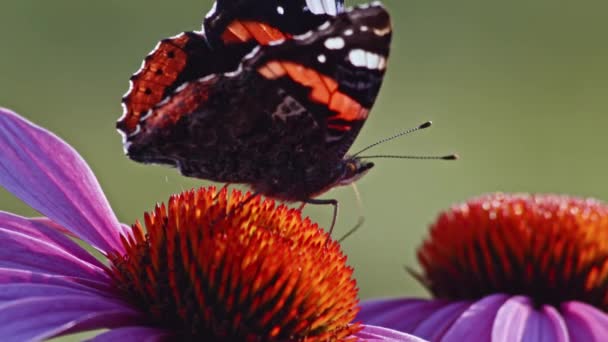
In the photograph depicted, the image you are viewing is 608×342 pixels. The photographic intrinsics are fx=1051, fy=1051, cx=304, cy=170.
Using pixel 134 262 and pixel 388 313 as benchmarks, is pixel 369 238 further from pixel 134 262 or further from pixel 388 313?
pixel 134 262

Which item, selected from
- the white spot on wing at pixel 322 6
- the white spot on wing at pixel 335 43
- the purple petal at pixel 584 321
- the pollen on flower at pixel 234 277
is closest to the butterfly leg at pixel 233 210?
the pollen on flower at pixel 234 277

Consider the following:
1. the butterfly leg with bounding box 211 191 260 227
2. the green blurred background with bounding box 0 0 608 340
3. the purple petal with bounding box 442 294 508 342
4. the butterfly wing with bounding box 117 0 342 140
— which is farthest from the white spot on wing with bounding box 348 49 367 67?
the green blurred background with bounding box 0 0 608 340

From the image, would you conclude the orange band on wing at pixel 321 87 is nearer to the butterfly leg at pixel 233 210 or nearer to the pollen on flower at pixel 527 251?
the butterfly leg at pixel 233 210

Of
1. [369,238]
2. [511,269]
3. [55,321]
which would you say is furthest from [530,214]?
[369,238]

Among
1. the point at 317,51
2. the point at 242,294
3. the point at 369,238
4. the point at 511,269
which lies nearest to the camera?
the point at 242,294

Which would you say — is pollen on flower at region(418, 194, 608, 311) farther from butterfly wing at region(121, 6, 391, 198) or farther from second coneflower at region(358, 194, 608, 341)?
butterfly wing at region(121, 6, 391, 198)

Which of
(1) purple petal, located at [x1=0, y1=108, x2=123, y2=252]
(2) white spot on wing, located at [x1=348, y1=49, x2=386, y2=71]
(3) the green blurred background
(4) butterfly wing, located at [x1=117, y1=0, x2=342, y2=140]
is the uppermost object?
(4) butterfly wing, located at [x1=117, y1=0, x2=342, y2=140]
